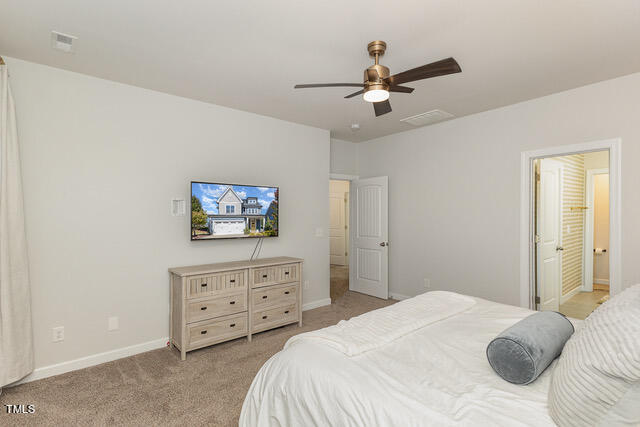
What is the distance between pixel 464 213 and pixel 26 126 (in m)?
4.66

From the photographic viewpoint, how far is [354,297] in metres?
5.21

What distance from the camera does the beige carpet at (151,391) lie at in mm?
2162

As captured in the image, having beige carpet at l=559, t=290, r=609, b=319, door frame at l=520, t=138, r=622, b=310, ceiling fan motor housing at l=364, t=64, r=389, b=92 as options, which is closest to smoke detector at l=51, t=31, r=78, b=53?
ceiling fan motor housing at l=364, t=64, r=389, b=92

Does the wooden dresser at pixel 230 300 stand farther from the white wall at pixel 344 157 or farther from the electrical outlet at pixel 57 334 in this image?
the white wall at pixel 344 157

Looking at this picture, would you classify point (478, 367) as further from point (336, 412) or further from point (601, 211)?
point (601, 211)

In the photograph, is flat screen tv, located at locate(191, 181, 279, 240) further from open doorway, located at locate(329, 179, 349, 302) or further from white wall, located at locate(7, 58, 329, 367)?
open doorway, located at locate(329, 179, 349, 302)

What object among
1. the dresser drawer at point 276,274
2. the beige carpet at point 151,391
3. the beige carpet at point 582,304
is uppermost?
the dresser drawer at point 276,274

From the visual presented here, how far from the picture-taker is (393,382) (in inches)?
50.9

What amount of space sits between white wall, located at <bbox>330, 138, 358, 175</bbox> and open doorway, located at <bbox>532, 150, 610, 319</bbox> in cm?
269

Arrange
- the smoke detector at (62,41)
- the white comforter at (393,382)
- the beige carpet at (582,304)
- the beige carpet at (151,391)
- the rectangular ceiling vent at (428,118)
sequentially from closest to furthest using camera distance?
the white comforter at (393,382)
the beige carpet at (151,391)
the smoke detector at (62,41)
the rectangular ceiling vent at (428,118)
the beige carpet at (582,304)

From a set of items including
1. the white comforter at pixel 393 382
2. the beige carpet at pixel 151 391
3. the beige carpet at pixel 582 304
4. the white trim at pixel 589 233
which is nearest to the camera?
the white comforter at pixel 393 382

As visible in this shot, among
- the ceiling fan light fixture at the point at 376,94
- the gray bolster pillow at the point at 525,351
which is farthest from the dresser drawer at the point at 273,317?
the gray bolster pillow at the point at 525,351

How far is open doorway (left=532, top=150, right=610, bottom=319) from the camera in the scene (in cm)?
390

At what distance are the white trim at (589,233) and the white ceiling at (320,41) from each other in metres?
2.63
